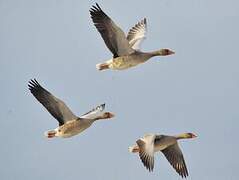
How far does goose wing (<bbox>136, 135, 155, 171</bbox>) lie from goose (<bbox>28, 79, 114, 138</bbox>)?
1.39 metres

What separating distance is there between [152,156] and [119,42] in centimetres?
316

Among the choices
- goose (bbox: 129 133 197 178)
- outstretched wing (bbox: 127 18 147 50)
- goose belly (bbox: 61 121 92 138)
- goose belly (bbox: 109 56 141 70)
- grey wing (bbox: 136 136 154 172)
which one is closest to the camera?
grey wing (bbox: 136 136 154 172)

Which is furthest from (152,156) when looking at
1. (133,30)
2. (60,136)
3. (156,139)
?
(133,30)

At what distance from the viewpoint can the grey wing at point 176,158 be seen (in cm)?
2628

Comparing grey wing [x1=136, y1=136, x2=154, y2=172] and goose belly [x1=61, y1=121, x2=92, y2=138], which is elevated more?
goose belly [x1=61, y1=121, x2=92, y2=138]

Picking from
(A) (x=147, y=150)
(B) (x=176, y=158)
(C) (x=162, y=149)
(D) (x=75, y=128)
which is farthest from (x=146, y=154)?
(B) (x=176, y=158)

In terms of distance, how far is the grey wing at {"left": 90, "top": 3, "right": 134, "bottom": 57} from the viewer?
25.3m

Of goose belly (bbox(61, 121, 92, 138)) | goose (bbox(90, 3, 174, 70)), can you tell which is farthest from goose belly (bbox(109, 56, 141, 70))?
goose belly (bbox(61, 121, 92, 138))

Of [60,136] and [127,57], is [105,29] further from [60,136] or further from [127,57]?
[60,136]

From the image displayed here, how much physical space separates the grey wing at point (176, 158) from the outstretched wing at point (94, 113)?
1.96 meters

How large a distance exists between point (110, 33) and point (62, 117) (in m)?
2.36

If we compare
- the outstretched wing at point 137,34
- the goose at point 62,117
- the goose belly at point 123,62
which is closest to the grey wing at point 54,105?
the goose at point 62,117

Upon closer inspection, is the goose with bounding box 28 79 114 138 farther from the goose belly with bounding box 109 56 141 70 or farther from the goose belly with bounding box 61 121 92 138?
the goose belly with bounding box 109 56 141 70

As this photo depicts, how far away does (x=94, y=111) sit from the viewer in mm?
26484
